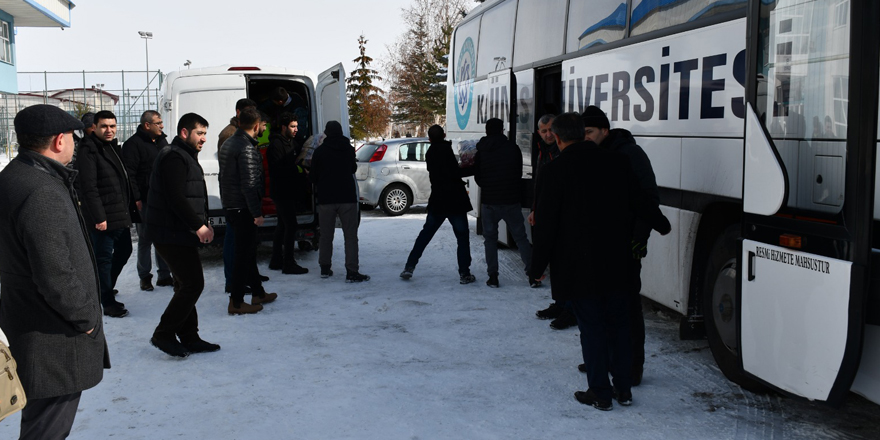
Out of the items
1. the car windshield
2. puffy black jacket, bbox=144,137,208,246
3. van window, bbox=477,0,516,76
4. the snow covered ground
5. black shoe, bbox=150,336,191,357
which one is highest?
van window, bbox=477,0,516,76

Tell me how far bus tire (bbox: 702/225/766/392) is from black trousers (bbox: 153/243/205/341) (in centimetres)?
354

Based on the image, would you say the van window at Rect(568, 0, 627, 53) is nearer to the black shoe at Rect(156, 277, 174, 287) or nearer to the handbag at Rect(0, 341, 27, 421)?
the black shoe at Rect(156, 277, 174, 287)

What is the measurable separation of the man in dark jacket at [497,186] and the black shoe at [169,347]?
3626 millimetres

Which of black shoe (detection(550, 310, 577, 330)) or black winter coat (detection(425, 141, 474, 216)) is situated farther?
black winter coat (detection(425, 141, 474, 216))

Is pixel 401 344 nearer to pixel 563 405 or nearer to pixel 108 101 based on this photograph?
pixel 563 405

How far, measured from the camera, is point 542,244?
176 inches

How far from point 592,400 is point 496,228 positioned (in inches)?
152

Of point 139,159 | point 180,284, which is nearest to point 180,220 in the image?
point 180,284

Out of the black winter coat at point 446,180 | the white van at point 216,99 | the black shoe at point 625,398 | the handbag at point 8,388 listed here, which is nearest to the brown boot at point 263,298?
the white van at point 216,99

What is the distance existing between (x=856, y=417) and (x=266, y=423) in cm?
338

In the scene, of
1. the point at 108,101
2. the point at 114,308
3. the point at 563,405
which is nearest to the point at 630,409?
the point at 563,405

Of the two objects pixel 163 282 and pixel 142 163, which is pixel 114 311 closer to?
pixel 163 282

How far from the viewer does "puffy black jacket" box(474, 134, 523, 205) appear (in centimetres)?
806

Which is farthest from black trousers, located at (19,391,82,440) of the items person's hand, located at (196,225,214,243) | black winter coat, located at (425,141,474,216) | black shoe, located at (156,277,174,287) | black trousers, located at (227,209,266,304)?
black winter coat, located at (425,141,474,216)
